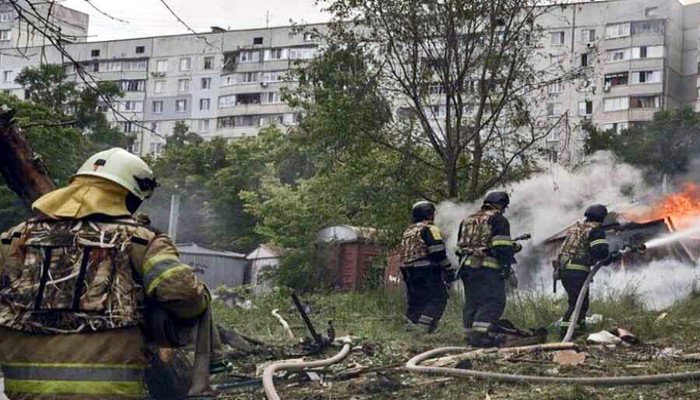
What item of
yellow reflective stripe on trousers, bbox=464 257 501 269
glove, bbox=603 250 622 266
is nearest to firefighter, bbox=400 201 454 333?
yellow reflective stripe on trousers, bbox=464 257 501 269

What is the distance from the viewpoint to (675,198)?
17.6 meters

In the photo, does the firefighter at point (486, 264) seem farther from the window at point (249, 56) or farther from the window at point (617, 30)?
the window at point (249, 56)

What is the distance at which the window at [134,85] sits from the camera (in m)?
65.7

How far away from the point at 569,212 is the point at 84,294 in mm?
16566

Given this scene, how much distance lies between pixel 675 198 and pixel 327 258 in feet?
40.0

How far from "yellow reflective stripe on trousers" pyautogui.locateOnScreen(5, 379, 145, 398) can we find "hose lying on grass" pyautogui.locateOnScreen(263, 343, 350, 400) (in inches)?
108

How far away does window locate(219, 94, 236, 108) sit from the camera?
62684 mm

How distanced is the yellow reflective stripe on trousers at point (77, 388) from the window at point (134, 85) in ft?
208

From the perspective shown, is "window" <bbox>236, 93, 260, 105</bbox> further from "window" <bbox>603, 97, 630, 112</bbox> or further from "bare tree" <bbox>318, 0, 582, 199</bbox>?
"bare tree" <bbox>318, 0, 582, 199</bbox>

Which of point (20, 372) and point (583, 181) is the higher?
point (583, 181)

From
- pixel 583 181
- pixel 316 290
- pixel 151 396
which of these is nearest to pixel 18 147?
pixel 151 396

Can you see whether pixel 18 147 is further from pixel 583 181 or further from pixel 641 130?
pixel 641 130

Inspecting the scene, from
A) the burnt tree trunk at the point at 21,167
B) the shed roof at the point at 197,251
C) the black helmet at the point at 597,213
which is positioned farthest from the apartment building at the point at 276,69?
the burnt tree trunk at the point at 21,167

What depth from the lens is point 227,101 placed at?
207ft
